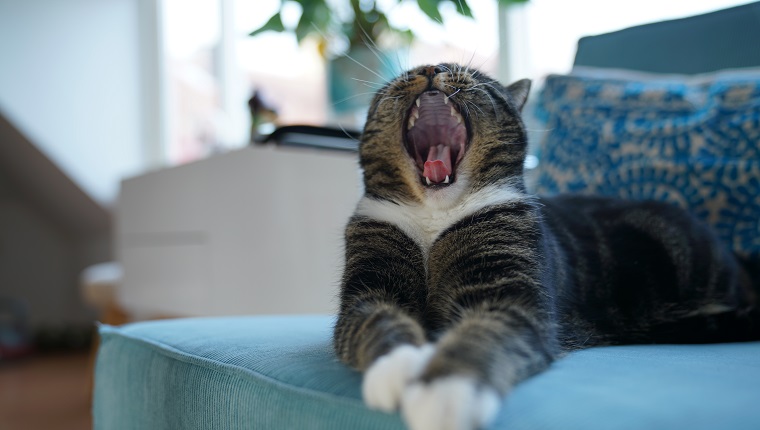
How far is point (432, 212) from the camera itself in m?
0.84

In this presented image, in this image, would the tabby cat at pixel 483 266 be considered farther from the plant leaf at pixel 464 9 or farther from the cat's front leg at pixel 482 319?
the plant leaf at pixel 464 9

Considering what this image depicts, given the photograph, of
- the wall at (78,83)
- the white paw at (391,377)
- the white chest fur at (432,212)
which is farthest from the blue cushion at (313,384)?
the wall at (78,83)

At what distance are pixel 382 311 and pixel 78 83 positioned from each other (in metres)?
3.01

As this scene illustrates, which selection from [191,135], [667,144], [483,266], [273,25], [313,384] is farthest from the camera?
[191,135]

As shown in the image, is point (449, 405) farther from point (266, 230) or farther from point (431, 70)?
point (266, 230)

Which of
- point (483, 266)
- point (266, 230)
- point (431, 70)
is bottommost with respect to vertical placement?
point (266, 230)

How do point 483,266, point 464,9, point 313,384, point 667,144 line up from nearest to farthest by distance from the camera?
1. point 313,384
2. point 483,266
3. point 667,144
4. point 464,9

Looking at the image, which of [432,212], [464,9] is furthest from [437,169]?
[464,9]

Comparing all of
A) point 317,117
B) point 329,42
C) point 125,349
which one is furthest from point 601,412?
point 317,117

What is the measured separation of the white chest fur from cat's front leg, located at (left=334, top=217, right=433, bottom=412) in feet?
0.05

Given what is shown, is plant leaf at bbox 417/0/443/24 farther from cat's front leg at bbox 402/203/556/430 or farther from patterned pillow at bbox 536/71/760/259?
cat's front leg at bbox 402/203/556/430

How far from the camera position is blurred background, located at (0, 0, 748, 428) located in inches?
61.6

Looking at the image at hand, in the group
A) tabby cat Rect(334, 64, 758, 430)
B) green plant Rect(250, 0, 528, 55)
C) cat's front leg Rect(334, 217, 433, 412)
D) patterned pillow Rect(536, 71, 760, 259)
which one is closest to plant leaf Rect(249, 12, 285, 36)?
green plant Rect(250, 0, 528, 55)

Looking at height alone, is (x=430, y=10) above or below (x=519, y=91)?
above
